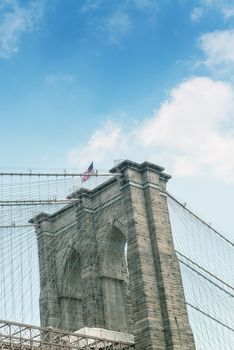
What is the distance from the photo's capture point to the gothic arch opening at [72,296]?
43.5 meters

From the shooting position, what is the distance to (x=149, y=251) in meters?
38.7

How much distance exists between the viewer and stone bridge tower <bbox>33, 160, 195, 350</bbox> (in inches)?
1455

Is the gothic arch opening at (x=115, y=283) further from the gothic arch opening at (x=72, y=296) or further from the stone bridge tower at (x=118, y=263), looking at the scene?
the gothic arch opening at (x=72, y=296)

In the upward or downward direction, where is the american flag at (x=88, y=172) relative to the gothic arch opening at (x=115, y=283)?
upward

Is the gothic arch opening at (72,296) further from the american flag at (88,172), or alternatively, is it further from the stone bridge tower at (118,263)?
the american flag at (88,172)

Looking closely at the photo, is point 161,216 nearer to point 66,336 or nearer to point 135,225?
point 135,225

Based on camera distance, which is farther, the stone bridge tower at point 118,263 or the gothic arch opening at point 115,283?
the gothic arch opening at point 115,283

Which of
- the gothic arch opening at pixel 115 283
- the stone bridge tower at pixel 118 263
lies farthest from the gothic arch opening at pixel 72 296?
the gothic arch opening at pixel 115 283

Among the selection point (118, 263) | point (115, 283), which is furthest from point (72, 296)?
point (118, 263)

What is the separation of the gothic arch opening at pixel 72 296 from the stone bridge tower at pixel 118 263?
6 cm

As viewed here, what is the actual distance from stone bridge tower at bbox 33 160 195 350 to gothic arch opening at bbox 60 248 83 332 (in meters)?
0.06

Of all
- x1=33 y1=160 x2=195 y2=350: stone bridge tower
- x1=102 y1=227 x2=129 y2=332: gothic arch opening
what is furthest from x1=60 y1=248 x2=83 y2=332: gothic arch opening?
x1=102 y1=227 x2=129 y2=332: gothic arch opening

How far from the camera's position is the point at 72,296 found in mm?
44344

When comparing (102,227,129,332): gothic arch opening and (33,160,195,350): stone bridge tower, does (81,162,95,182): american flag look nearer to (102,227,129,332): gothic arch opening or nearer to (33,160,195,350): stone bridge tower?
(33,160,195,350): stone bridge tower
